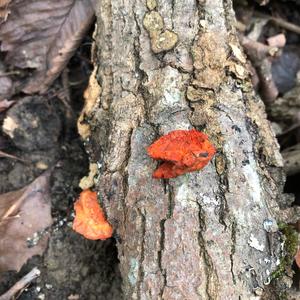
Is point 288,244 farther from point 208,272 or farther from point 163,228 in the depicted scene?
point 163,228

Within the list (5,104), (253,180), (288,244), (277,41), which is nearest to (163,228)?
(253,180)

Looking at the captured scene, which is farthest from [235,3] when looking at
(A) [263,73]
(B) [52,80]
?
(B) [52,80]

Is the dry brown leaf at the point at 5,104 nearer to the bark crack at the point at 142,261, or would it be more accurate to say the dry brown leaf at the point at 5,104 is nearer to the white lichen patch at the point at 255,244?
the bark crack at the point at 142,261

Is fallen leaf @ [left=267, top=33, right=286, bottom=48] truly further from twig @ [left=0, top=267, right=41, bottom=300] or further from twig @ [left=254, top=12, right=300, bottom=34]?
twig @ [left=0, top=267, right=41, bottom=300]

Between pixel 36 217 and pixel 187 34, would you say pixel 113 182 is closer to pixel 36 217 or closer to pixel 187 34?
pixel 36 217

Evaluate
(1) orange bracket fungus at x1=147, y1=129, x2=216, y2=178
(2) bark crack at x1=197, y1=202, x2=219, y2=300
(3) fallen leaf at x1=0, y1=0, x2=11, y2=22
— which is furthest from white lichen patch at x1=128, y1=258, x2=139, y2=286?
(3) fallen leaf at x1=0, y1=0, x2=11, y2=22

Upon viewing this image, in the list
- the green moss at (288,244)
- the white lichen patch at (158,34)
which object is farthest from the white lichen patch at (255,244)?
the white lichen patch at (158,34)
